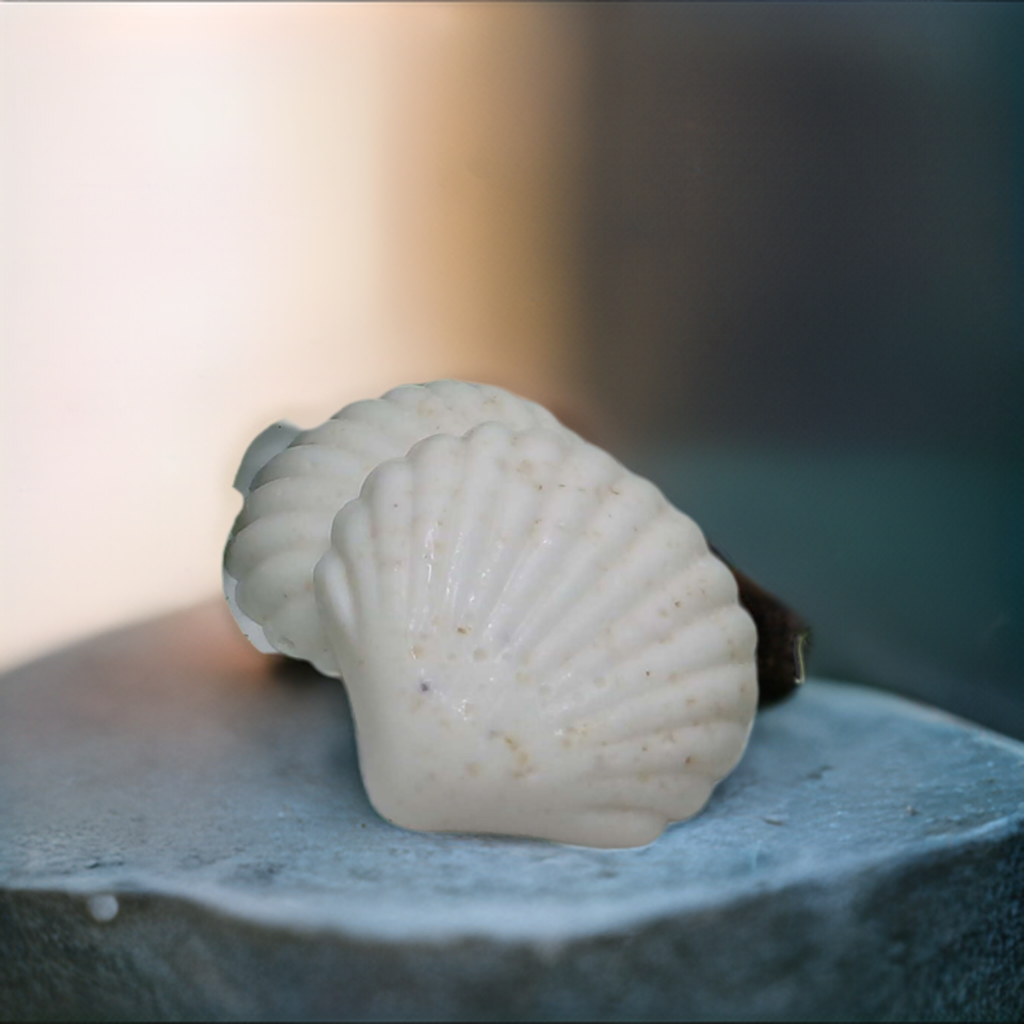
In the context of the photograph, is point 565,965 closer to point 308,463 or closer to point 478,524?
point 478,524

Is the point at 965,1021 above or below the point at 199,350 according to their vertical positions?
below

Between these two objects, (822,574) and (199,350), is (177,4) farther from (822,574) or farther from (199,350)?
(822,574)

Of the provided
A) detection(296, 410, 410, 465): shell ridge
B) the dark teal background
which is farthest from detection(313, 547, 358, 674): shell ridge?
the dark teal background

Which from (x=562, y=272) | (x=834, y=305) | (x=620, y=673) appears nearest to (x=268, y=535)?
(x=620, y=673)

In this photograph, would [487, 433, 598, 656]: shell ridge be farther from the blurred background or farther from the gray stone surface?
the blurred background

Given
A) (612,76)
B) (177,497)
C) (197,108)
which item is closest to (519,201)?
(612,76)

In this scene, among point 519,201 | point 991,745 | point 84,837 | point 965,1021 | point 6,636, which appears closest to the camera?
point 965,1021

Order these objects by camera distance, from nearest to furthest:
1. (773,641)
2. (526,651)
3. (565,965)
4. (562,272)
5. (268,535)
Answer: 1. (565,965)
2. (526,651)
3. (268,535)
4. (773,641)
5. (562,272)

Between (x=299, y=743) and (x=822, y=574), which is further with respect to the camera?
(x=822, y=574)
